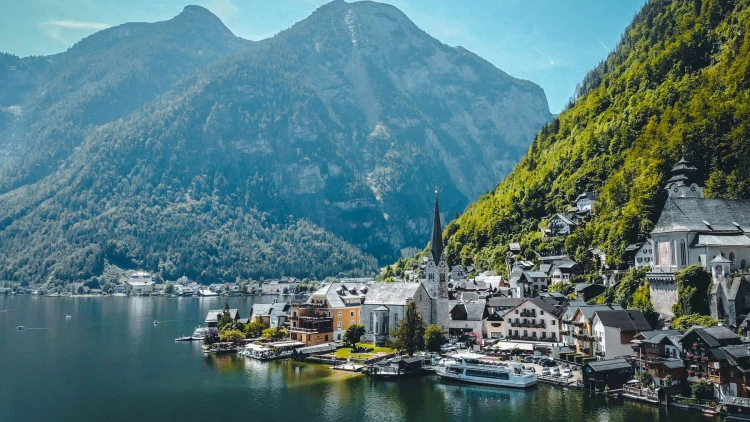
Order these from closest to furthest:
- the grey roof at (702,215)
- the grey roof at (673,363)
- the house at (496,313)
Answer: the grey roof at (673,363) < the grey roof at (702,215) < the house at (496,313)

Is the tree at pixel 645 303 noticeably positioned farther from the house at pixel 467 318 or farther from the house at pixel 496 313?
the house at pixel 467 318

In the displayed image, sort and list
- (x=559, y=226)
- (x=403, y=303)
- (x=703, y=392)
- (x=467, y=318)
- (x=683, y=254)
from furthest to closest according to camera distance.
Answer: (x=559, y=226) < (x=467, y=318) < (x=403, y=303) < (x=683, y=254) < (x=703, y=392)

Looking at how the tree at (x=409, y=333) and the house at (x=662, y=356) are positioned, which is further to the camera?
the tree at (x=409, y=333)

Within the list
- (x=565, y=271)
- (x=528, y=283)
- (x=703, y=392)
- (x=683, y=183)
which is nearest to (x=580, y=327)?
(x=703, y=392)

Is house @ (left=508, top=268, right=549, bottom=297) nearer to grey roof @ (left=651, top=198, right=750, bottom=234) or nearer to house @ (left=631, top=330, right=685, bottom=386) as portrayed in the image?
grey roof @ (left=651, top=198, right=750, bottom=234)

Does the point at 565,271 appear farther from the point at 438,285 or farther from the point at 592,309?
the point at 592,309

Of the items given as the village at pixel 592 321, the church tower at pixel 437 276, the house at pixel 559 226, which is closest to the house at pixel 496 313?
the village at pixel 592 321

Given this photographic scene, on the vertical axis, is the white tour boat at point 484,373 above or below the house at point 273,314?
below

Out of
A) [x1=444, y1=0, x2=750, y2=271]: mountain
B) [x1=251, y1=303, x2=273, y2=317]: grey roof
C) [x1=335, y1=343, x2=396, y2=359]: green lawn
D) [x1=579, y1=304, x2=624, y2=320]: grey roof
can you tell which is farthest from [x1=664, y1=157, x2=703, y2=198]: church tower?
[x1=251, y1=303, x2=273, y2=317]: grey roof
